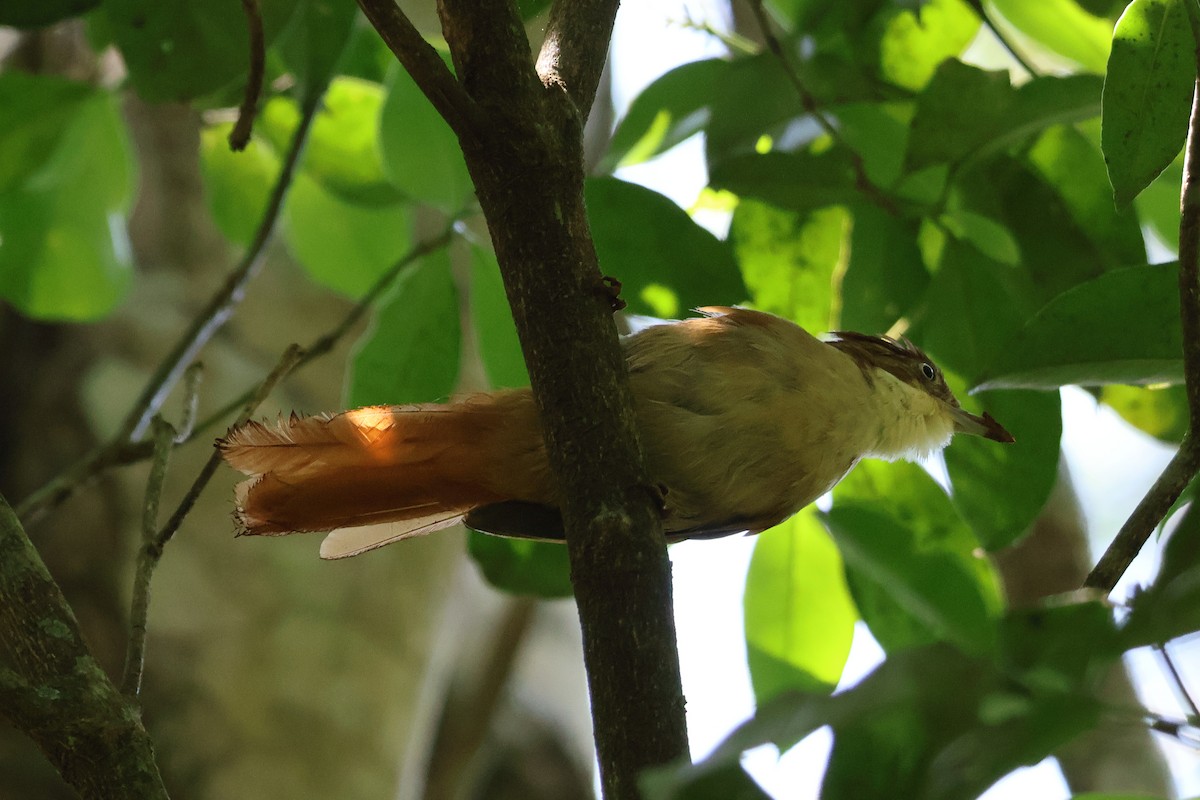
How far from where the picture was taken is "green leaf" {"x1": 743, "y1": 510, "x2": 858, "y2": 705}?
1.75 m

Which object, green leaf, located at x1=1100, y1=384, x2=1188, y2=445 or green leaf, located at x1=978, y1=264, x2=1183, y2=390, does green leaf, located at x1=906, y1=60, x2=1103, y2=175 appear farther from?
green leaf, located at x1=1100, y1=384, x2=1188, y2=445

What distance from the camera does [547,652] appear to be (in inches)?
208

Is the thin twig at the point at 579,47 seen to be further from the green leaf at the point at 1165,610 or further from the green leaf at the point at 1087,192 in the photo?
the green leaf at the point at 1165,610

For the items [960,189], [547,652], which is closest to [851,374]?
[960,189]

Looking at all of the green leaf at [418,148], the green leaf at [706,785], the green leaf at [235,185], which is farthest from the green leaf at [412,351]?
the green leaf at [706,785]

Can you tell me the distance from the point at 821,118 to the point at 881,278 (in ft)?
0.90

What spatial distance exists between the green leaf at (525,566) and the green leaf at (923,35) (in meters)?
1.00

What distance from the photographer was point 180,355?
2.05m

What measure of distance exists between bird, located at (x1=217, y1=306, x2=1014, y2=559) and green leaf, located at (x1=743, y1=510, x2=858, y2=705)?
0.06 metres

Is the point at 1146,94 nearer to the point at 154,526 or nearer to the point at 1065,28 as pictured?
the point at 1065,28

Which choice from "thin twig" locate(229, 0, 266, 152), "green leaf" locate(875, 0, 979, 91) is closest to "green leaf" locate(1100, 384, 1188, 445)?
"green leaf" locate(875, 0, 979, 91)

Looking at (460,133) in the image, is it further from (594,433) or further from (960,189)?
(960,189)

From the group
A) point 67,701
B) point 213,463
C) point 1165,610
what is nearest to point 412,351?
point 213,463

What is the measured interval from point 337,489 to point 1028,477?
3.31 feet
